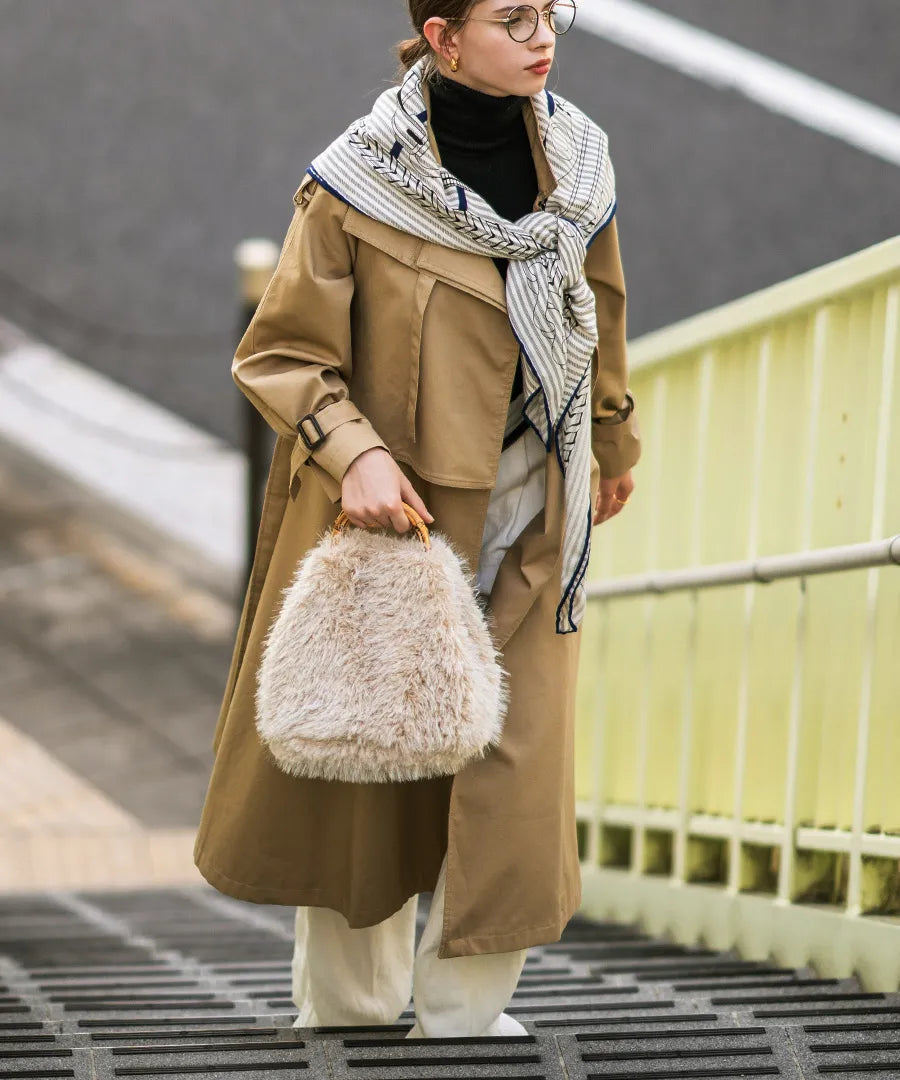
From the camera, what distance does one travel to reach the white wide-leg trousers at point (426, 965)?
2219mm

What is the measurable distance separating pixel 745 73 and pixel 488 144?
29.2ft

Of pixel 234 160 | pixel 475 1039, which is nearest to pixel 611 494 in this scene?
pixel 475 1039

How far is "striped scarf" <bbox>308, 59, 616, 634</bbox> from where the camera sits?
7.13 feet

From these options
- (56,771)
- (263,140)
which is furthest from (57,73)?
(56,771)

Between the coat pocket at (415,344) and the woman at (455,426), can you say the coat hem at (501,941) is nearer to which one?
the woman at (455,426)

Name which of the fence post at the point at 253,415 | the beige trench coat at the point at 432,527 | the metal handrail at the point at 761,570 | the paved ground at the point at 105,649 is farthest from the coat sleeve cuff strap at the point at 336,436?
the paved ground at the point at 105,649

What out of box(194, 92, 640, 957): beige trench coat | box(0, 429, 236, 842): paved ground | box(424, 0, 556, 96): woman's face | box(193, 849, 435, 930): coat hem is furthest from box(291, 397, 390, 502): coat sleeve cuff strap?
box(0, 429, 236, 842): paved ground

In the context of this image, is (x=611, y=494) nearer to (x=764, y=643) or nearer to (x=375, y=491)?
(x=375, y=491)

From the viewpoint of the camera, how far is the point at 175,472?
10.2 meters

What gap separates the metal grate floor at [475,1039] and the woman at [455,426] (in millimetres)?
192

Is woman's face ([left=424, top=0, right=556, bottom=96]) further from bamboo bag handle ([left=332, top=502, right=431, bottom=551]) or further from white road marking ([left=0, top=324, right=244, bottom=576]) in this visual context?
white road marking ([left=0, top=324, right=244, bottom=576])

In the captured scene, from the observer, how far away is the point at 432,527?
2.25 m

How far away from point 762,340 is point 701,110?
25.1 ft

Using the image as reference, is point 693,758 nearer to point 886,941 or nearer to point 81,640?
point 886,941
